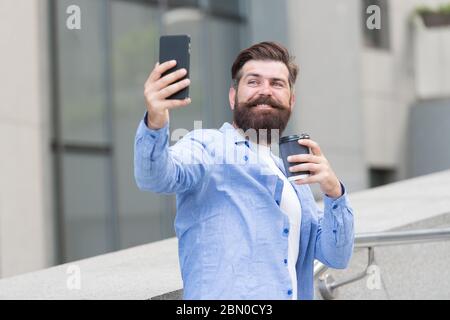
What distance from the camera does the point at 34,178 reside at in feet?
37.6

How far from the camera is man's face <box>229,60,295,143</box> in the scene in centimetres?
321

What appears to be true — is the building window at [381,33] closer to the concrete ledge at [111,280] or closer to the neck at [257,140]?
the concrete ledge at [111,280]

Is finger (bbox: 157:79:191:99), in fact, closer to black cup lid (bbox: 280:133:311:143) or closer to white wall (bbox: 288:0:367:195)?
black cup lid (bbox: 280:133:311:143)

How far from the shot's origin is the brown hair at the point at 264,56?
3271 millimetres

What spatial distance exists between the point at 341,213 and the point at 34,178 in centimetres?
859

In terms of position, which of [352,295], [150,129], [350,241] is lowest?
[352,295]

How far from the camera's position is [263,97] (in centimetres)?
321

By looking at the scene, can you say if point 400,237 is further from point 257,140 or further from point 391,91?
point 391,91

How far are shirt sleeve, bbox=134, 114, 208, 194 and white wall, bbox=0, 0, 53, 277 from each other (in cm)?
807

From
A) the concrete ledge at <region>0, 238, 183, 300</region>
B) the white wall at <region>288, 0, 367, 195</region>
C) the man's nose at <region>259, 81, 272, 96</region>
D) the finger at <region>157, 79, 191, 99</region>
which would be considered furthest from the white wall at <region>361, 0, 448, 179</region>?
the finger at <region>157, 79, 191, 99</region>

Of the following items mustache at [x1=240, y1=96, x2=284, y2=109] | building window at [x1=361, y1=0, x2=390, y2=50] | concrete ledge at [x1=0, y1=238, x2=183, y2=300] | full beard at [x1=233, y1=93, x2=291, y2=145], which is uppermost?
building window at [x1=361, y1=0, x2=390, y2=50]

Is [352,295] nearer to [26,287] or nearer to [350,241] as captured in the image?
[26,287]

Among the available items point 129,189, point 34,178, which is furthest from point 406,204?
point 129,189
